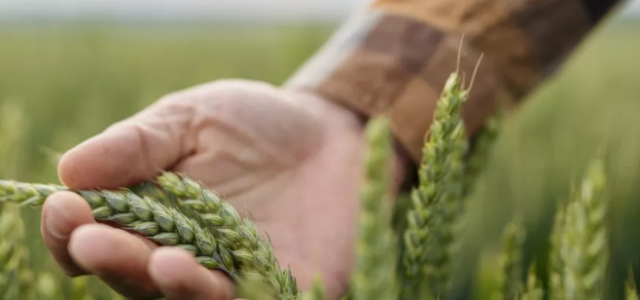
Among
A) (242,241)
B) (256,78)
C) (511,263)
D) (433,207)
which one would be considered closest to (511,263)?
(511,263)

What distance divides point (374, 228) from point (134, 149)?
1.59 feet

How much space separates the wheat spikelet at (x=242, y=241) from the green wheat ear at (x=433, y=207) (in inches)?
5.9

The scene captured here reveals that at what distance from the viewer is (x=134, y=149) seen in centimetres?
84

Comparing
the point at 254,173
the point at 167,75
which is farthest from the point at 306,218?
the point at 167,75

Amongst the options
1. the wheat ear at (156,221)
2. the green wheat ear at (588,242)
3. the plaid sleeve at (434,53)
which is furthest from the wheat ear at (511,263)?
the plaid sleeve at (434,53)

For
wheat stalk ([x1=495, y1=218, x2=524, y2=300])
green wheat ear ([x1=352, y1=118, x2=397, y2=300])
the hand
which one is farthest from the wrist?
green wheat ear ([x1=352, y1=118, x2=397, y2=300])

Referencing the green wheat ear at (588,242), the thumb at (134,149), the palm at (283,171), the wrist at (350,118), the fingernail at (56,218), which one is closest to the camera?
the green wheat ear at (588,242)

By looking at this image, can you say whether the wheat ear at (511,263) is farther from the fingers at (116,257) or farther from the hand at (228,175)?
the fingers at (116,257)

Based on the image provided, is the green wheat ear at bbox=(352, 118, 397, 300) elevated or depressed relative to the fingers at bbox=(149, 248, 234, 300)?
elevated

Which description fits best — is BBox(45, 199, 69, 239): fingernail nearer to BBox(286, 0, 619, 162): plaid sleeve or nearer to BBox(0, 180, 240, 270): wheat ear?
BBox(0, 180, 240, 270): wheat ear

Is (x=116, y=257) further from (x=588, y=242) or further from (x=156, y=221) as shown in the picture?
(x=588, y=242)

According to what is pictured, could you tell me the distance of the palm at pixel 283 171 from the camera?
98 centimetres

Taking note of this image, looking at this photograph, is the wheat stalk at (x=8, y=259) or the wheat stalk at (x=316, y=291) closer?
the wheat stalk at (x=316, y=291)

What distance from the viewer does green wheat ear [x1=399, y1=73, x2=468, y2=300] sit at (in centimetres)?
69
